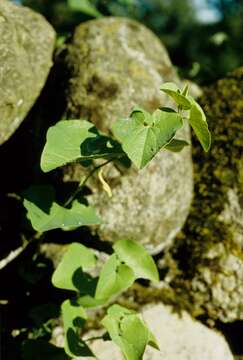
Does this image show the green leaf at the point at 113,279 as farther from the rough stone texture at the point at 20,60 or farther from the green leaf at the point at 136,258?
the rough stone texture at the point at 20,60

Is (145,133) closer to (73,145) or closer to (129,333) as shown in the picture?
(73,145)

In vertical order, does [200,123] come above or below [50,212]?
above

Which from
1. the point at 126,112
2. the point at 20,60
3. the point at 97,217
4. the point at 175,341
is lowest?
the point at 175,341

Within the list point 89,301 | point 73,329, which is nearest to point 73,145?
point 89,301

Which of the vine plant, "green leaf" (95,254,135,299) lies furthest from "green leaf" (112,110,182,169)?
"green leaf" (95,254,135,299)

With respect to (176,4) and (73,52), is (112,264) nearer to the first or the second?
(73,52)

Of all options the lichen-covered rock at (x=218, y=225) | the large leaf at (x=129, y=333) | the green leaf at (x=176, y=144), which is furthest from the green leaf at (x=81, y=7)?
the large leaf at (x=129, y=333)

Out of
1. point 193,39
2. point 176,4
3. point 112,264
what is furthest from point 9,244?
point 176,4
